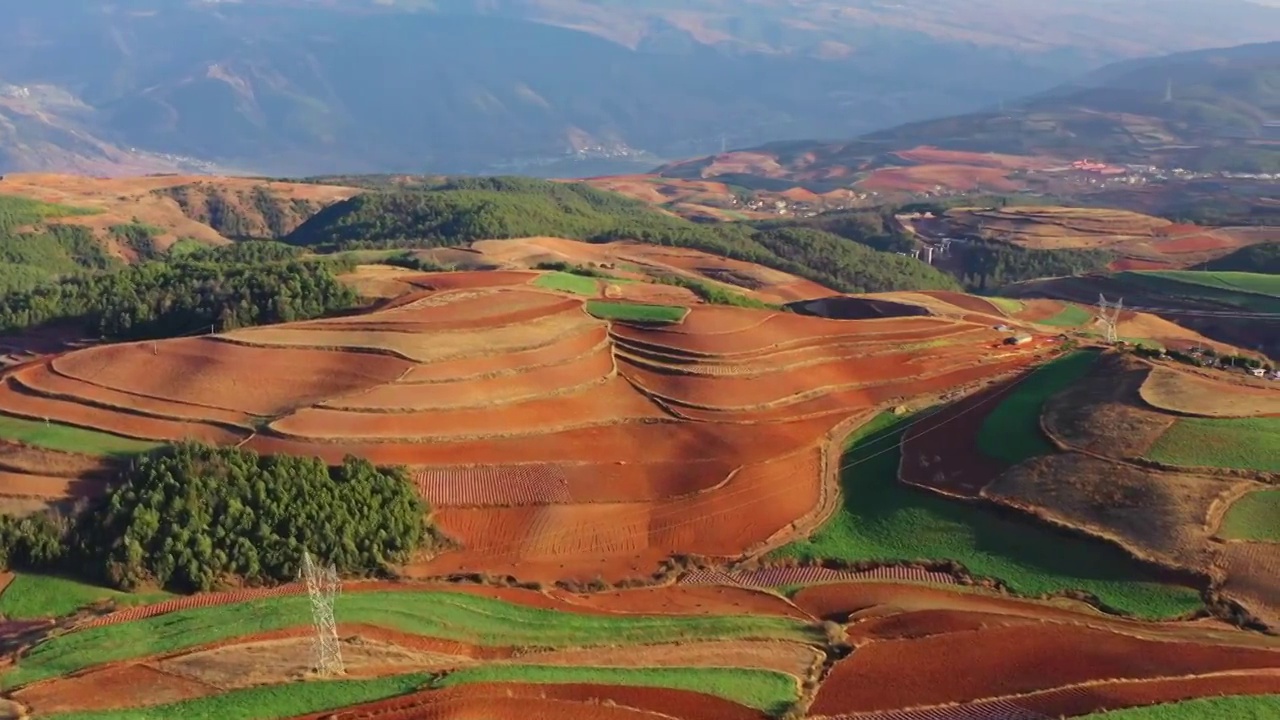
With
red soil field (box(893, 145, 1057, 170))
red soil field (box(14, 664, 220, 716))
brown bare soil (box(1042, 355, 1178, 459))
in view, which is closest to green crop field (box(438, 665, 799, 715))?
red soil field (box(14, 664, 220, 716))

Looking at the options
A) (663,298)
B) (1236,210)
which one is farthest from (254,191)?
(1236,210)

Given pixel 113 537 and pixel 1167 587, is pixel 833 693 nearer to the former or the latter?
pixel 1167 587

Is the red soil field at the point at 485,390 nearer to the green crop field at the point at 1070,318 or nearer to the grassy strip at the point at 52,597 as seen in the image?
the grassy strip at the point at 52,597

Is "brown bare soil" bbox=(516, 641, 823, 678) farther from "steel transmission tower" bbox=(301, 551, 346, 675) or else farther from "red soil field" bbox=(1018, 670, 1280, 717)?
"red soil field" bbox=(1018, 670, 1280, 717)

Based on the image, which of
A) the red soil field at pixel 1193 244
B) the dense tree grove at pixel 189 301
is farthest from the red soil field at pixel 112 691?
the red soil field at pixel 1193 244

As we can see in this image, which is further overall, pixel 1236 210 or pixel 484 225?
pixel 1236 210

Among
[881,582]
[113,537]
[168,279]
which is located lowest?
[881,582]
